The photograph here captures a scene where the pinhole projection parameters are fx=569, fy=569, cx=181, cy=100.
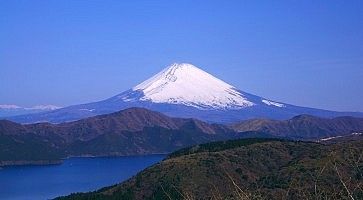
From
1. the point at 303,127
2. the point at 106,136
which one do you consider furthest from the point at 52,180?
the point at 303,127

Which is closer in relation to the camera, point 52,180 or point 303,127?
point 52,180

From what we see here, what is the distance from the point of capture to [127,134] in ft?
412

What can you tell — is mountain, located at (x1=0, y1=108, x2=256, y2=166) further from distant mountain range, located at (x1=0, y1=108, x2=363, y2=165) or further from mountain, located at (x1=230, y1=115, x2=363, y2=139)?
mountain, located at (x1=230, y1=115, x2=363, y2=139)

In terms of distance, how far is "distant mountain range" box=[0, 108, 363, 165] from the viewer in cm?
10444

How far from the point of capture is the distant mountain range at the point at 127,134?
343ft

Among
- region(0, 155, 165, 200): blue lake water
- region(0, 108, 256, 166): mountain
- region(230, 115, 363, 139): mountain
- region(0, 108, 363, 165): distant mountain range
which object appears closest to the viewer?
region(0, 155, 165, 200): blue lake water

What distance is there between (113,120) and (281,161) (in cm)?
9950

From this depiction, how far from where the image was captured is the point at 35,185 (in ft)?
199

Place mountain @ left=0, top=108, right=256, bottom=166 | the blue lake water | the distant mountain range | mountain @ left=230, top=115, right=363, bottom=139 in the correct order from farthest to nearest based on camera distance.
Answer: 1. mountain @ left=230, top=115, right=363, bottom=139
2. the distant mountain range
3. mountain @ left=0, top=108, right=256, bottom=166
4. the blue lake water

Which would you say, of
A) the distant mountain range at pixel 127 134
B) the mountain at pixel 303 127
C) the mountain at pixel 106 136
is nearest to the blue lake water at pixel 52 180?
the mountain at pixel 106 136

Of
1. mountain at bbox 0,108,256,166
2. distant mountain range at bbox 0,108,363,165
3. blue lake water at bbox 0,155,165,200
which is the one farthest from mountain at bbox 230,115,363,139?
blue lake water at bbox 0,155,165,200

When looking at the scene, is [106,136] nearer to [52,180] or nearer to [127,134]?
[127,134]

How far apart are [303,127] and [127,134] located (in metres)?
47.6

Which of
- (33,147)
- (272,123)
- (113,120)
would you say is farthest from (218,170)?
(272,123)
